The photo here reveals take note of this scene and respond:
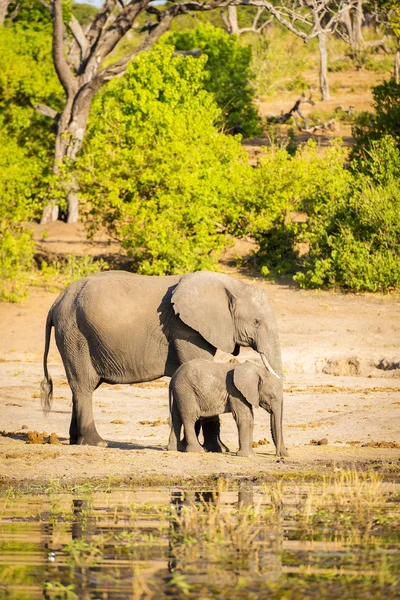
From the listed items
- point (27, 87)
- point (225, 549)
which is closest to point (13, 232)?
point (27, 87)

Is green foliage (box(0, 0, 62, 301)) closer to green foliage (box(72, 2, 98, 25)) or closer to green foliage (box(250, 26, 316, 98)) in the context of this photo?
green foliage (box(250, 26, 316, 98))

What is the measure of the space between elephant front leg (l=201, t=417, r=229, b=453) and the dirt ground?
1.04 feet

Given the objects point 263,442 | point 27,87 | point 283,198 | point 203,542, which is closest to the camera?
point 203,542

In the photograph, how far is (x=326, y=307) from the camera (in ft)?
70.5

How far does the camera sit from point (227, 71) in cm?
3825

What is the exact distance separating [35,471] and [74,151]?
65.8 ft

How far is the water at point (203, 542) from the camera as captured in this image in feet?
19.7

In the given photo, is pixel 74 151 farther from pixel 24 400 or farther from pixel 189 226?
pixel 24 400

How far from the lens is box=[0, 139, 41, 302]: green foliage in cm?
2212

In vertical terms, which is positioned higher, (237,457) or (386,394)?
(237,457)

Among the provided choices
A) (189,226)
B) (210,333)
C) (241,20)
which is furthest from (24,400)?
(241,20)

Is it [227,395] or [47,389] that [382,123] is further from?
[227,395]

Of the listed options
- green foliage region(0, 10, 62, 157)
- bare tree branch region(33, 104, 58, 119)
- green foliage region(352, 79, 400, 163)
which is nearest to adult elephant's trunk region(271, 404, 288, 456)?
green foliage region(352, 79, 400, 163)

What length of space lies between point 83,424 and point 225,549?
5107 millimetres
